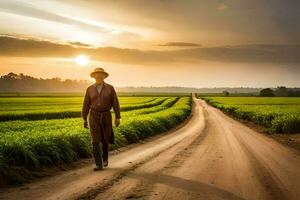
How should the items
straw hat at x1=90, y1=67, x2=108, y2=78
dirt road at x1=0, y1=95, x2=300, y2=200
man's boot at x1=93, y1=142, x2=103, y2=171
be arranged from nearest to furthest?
dirt road at x1=0, y1=95, x2=300, y2=200 → man's boot at x1=93, y1=142, x2=103, y2=171 → straw hat at x1=90, y1=67, x2=108, y2=78

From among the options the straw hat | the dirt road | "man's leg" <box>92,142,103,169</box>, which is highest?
the straw hat

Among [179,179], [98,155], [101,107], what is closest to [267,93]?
[101,107]

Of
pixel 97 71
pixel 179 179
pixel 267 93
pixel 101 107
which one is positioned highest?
pixel 97 71

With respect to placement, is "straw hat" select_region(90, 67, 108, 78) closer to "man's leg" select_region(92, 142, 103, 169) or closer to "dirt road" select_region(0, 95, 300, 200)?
"man's leg" select_region(92, 142, 103, 169)

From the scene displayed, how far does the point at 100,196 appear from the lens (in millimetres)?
8438

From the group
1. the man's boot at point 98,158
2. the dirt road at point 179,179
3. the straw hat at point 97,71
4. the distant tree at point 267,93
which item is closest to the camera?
the dirt road at point 179,179

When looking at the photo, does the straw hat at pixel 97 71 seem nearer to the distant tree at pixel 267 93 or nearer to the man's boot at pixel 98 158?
the man's boot at pixel 98 158

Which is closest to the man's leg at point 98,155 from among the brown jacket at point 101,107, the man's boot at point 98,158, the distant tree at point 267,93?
the man's boot at point 98,158

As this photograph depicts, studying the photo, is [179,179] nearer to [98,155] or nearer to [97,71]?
[98,155]

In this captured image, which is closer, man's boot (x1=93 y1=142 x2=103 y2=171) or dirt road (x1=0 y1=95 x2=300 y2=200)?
dirt road (x1=0 y1=95 x2=300 y2=200)

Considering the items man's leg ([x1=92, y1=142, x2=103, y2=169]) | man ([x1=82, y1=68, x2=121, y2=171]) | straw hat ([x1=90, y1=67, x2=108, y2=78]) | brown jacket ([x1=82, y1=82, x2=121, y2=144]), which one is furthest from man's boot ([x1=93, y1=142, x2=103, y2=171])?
straw hat ([x1=90, y1=67, x2=108, y2=78])

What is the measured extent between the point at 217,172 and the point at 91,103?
411cm

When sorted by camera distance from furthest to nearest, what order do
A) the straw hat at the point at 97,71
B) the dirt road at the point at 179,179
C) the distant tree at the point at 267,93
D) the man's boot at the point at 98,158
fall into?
the distant tree at the point at 267,93
the straw hat at the point at 97,71
the man's boot at the point at 98,158
the dirt road at the point at 179,179

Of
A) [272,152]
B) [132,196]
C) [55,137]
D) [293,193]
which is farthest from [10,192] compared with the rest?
[272,152]
